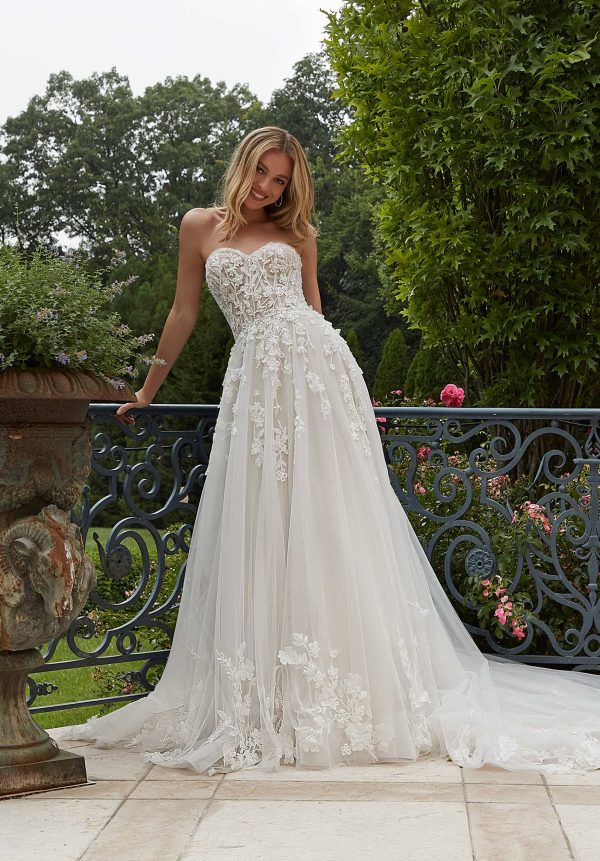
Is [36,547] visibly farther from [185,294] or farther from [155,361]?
[185,294]

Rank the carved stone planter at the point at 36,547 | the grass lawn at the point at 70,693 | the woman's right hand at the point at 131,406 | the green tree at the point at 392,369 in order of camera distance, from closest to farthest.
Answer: the carved stone planter at the point at 36,547 → the woman's right hand at the point at 131,406 → the grass lawn at the point at 70,693 → the green tree at the point at 392,369

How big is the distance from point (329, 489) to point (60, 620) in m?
0.97

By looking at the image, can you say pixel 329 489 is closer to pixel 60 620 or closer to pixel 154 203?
pixel 60 620

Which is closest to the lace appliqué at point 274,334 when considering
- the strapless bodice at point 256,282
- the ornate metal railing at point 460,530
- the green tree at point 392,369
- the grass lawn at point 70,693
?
the strapless bodice at point 256,282

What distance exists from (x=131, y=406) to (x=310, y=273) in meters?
0.78

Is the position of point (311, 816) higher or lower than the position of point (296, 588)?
lower

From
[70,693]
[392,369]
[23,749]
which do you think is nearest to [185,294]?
[23,749]

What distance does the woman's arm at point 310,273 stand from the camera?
3705 millimetres

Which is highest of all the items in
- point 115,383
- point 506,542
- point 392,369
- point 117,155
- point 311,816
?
point 117,155

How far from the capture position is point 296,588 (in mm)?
3287

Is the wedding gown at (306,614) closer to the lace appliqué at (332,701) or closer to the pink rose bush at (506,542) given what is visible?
the lace appliqué at (332,701)

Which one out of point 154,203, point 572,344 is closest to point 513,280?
point 572,344

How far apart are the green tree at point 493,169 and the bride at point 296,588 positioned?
7.10 feet

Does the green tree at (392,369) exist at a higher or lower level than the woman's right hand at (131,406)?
higher
